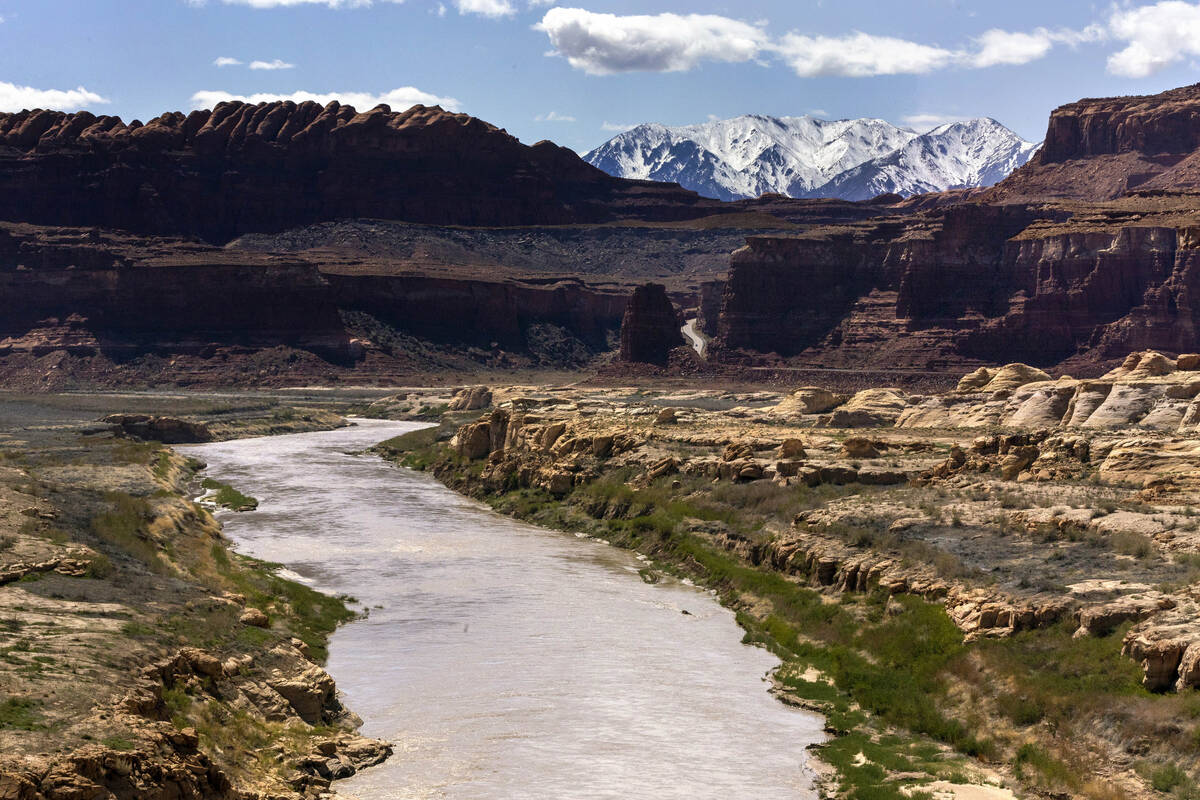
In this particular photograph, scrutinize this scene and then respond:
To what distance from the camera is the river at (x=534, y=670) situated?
25.6 meters

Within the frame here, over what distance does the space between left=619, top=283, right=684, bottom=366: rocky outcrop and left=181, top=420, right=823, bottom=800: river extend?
409 feet

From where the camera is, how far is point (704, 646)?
118 feet

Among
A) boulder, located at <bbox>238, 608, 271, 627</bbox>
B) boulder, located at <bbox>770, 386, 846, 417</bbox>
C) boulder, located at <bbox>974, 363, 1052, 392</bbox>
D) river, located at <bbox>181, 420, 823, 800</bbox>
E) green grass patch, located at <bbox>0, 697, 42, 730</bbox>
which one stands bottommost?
river, located at <bbox>181, 420, 823, 800</bbox>

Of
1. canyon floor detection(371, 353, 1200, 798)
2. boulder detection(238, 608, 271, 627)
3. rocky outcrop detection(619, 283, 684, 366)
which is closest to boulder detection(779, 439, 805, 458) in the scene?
canyon floor detection(371, 353, 1200, 798)

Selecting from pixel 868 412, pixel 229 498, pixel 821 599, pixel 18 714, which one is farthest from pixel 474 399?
pixel 18 714

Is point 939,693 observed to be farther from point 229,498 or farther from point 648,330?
point 648,330

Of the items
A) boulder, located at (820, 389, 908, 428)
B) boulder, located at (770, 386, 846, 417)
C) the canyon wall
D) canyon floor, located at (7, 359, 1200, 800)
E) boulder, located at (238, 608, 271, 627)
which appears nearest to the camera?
canyon floor, located at (7, 359, 1200, 800)

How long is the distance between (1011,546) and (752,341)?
149 meters

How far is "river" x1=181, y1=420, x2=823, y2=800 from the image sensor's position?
2556cm

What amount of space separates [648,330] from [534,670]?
150955 mm

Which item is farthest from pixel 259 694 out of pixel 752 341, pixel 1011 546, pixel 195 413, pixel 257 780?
pixel 752 341

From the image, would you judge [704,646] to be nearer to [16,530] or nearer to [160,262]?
[16,530]

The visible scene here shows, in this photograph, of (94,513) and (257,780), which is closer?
(257,780)

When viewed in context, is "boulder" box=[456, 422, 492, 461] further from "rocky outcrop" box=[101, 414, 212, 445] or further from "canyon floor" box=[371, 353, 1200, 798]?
"rocky outcrop" box=[101, 414, 212, 445]
